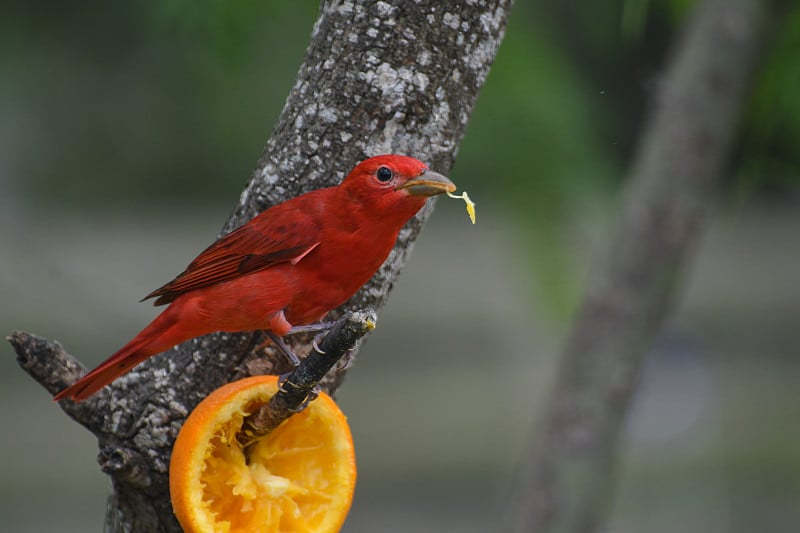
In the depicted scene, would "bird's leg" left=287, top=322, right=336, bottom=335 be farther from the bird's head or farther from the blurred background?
the blurred background

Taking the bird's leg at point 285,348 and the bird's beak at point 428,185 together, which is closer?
the bird's beak at point 428,185

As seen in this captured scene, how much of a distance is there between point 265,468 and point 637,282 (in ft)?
5.04

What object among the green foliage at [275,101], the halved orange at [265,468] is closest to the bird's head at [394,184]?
the halved orange at [265,468]

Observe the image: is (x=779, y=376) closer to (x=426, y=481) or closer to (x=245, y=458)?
(x=426, y=481)

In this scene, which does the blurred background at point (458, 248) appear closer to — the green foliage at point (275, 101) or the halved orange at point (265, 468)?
the green foliage at point (275, 101)

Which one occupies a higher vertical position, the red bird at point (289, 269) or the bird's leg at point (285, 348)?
the red bird at point (289, 269)

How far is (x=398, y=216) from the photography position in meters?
1.82

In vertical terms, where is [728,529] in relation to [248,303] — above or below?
below

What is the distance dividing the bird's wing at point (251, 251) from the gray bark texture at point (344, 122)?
0.12m

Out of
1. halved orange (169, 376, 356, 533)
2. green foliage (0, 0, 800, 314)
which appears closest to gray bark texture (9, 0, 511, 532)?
halved orange (169, 376, 356, 533)

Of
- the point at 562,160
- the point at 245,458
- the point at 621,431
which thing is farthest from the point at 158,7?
the point at 621,431

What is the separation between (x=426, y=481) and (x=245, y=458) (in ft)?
13.5

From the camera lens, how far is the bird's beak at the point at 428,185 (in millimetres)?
1696

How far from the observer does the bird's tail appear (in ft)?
5.94
